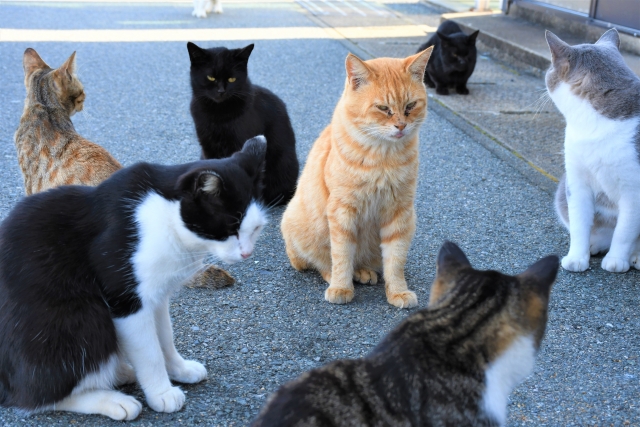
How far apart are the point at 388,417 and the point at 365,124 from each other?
188 centimetres

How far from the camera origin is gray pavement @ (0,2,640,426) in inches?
112

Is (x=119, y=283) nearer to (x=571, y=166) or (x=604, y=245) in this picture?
(x=571, y=166)

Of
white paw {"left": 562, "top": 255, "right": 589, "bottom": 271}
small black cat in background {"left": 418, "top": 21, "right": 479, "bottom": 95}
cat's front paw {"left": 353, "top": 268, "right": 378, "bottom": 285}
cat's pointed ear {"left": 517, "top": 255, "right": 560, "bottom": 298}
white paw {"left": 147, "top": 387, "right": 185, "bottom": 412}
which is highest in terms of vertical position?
cat's pointed ear {"left": 517, "top": 255, "right": 560, "bottom": 298}

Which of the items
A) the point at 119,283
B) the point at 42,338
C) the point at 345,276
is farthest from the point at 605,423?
the point at 42,338

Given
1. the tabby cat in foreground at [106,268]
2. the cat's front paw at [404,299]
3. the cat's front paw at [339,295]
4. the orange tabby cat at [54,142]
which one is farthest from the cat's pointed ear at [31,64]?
the cat's front paw at [404,299]

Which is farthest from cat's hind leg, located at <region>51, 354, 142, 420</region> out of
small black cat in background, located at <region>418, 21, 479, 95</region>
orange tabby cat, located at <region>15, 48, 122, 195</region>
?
small black cat in background, located at <region>418, 21, 479, 95</region>

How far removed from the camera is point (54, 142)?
3.90 metres

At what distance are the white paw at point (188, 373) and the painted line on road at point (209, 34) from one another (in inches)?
306

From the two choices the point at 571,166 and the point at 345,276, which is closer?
the point at 345,276

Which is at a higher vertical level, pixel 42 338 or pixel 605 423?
pixel 42 338

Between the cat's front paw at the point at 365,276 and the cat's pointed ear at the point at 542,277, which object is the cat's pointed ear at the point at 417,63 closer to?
the cat's front paw at the point at 365,276

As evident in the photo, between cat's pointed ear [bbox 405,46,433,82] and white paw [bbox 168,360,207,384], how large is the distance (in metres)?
1.93

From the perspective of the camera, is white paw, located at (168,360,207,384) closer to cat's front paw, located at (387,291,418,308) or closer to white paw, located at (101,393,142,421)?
white paw, located at (101,393,142,421)

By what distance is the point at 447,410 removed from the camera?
2.00m
